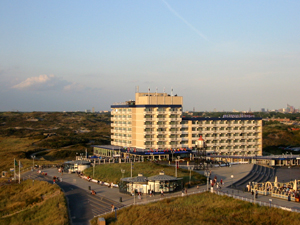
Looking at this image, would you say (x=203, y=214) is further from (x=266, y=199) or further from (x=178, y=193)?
(x=178, y=193)

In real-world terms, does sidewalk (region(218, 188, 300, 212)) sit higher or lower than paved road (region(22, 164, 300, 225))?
higher

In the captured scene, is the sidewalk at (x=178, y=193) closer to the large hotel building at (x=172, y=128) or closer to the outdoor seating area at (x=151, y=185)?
the outdoor seating area at (x=151, y=185)

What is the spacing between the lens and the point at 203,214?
4128 centimetres

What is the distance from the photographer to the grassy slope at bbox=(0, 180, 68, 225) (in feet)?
145

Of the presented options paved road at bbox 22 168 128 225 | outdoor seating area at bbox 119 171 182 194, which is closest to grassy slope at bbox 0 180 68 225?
paved road at bbox 22 168 128 225

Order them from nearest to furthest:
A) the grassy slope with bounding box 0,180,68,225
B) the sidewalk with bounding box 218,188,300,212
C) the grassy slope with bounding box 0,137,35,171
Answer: the grassy slope with bounding box 0,180,68,225, the sidewalk with bounding box 218,188,300,212, the grassy slope with bounding box 0,137,35,171

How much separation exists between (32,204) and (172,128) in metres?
50.6

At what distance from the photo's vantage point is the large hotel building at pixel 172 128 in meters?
96.2

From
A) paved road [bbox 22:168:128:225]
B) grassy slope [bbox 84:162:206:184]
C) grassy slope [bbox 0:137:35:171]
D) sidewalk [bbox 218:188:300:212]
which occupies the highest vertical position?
sidewalk [bbox 218:188:300:212]

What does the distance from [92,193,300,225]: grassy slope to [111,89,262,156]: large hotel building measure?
49787 millimetres

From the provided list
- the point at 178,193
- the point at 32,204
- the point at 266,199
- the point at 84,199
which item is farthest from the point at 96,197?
the point at 266,199

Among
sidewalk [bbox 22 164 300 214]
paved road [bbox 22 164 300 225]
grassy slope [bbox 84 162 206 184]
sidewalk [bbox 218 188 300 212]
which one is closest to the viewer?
sidewalk [bbox 218 188 300 212]

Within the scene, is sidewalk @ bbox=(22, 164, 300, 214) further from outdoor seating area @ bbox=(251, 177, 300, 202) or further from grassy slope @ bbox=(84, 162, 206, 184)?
grassy slope @ bbox=(84, 162, 206, 184)

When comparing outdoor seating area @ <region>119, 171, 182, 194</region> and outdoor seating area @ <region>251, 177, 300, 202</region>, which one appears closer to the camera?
outdoor seating area @ <region>251, 177, 300, 202</region>
